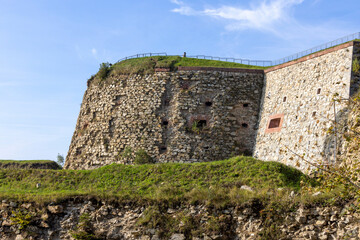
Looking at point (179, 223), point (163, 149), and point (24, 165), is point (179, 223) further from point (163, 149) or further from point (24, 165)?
point (24, 165)

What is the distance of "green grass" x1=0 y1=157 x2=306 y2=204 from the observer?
53.5ft

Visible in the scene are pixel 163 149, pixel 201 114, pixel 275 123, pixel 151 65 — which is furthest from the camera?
pixel 151 65

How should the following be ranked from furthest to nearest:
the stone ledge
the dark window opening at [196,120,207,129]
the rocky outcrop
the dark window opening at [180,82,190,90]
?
the rocky outcrop < the dark window opening at [180,82,190,90] < the dark window opening at [196,120,207,129] < the stone ledge

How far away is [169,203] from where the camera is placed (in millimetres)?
15906

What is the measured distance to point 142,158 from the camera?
24516mm

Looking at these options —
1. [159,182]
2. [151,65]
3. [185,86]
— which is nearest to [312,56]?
[185,86]

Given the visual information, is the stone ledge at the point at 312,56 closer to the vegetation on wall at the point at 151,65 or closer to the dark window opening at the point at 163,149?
the vegetation on wall at the point at 151,65

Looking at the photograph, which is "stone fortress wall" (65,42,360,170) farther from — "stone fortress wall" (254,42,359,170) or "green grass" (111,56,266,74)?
"green grass" (111,56,266,74)

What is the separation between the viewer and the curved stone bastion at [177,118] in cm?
2506

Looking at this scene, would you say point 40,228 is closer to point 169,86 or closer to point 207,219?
point 207,219

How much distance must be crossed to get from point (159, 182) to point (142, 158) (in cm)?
532

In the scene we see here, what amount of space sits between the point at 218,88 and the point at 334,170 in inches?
620

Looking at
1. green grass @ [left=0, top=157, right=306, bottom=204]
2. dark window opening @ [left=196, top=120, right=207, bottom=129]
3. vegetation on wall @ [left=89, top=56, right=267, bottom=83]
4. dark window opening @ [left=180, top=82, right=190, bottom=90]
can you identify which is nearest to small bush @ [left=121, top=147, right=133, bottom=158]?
green grass @ [left=0, top=157, right=306, bottom=204]

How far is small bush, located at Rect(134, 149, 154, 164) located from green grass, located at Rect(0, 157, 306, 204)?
8.95 ft
